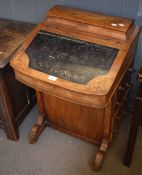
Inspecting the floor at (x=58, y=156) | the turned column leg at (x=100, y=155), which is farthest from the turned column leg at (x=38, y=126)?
the turned column leg at (x=100, y=155)

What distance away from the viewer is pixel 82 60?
1.33m

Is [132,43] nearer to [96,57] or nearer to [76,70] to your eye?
[96,57]

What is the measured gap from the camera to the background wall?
154 centimetres

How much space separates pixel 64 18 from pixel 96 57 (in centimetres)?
34

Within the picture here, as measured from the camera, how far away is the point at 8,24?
185 cm

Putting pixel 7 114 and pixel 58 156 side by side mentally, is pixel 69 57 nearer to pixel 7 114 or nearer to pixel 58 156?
pixel 7 114

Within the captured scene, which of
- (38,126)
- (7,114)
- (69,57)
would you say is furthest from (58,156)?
(69,57)

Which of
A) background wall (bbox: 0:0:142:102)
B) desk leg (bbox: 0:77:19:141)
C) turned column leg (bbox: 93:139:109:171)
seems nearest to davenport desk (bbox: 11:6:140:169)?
turned column leg (bbox: 93:139:109:171)

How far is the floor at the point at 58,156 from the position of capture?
5.73 ft

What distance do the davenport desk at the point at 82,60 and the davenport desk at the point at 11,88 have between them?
0.56ft

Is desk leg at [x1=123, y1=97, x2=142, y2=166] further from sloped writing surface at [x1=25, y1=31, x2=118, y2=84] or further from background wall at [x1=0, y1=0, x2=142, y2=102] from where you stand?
background wall at [x1=0, y1=0, x2=142, y2=102]

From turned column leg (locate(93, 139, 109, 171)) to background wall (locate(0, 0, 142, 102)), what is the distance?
18.9 inches

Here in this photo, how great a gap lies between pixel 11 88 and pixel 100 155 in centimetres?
73

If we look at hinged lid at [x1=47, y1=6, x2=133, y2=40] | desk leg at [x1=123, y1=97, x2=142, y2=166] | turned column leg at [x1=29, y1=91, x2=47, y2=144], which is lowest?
turned column leg at [x1=29, y1=91, x2=47, y2=144]
